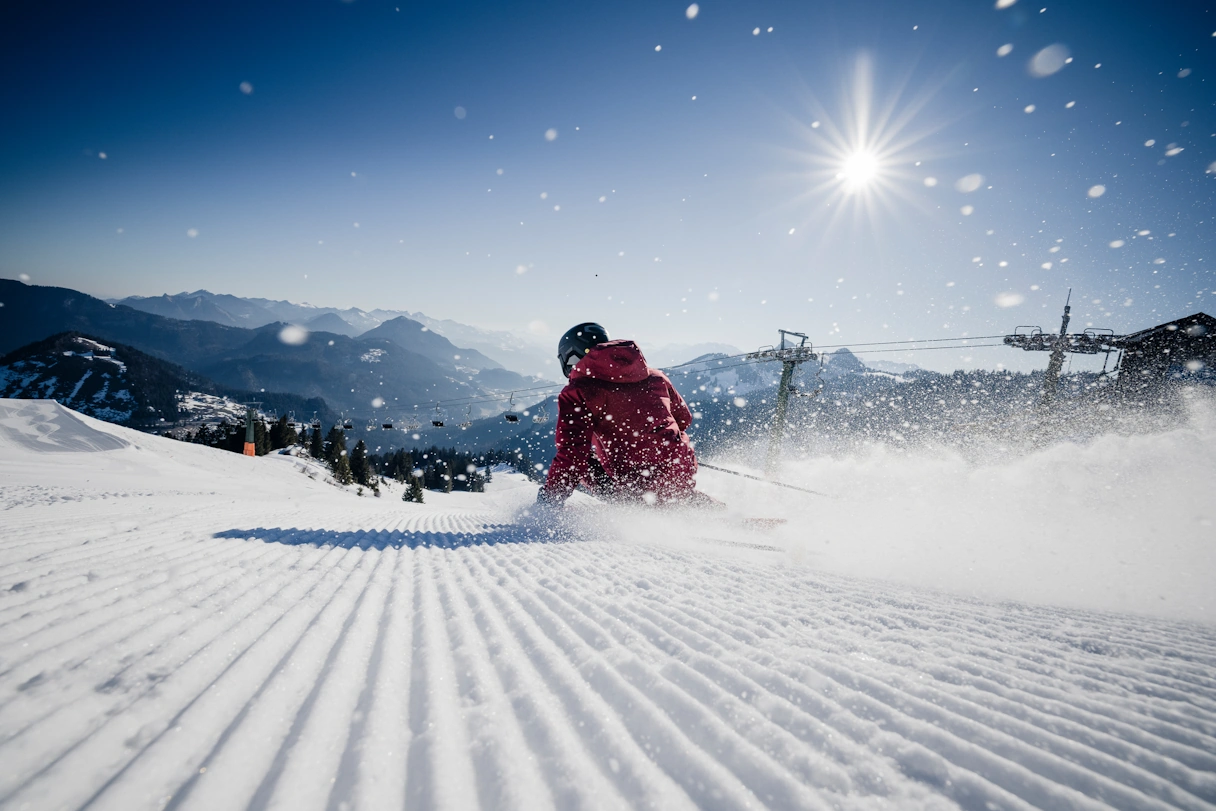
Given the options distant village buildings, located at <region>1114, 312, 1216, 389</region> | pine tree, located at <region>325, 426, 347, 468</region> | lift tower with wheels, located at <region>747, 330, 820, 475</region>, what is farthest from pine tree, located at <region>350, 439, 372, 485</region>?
distant village buildings, located at <region>1114, 312, 1216, 389</region>

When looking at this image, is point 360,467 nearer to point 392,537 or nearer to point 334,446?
point 334,446

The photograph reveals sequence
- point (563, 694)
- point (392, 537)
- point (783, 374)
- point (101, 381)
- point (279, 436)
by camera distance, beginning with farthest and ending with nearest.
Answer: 1. point (101, 381)
2. point (279, 436)
3. point (783, 374)
4. point (392, 537)
5. point (563, 694)

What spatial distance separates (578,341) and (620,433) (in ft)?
6.38

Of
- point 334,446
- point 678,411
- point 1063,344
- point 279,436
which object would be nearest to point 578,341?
point 678,411

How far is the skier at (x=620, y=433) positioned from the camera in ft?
22.4

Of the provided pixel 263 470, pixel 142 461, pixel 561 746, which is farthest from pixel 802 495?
pixel 263 470

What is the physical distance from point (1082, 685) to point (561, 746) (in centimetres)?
243

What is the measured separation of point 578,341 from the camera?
766 cm

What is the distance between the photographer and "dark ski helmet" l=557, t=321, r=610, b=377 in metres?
7.59

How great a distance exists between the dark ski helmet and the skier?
0.8 inches

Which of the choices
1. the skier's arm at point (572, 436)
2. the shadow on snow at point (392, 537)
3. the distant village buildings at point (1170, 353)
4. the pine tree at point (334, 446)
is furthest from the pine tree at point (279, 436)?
the distant village buildings at point (1170, 353)

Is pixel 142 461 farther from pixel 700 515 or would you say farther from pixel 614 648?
pixel 614 648

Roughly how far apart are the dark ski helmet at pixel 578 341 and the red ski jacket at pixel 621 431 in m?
0.67

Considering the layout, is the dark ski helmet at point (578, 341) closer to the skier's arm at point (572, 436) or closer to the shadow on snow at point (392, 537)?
the skier's arm at point (572, 436)
